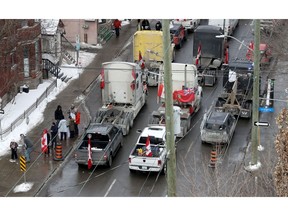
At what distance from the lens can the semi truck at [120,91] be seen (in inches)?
1305

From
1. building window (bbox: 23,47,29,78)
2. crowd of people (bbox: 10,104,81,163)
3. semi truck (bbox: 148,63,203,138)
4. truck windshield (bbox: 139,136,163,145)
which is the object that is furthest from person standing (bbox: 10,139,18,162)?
building window (bbox: 23,47,29,78)

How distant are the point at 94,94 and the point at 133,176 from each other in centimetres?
1066

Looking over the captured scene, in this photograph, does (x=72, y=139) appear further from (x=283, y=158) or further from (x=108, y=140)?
(x=283, y=158)

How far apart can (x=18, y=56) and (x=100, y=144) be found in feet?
33.6

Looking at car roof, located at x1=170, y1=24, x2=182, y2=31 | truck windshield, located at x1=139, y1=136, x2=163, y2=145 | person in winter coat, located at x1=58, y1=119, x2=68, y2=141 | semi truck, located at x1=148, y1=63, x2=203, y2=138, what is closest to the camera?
truck windshield, located at x1=139, y1=136, x2=163, y2=145

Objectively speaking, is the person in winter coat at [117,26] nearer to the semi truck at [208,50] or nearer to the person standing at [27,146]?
the semi truck at [208,50]

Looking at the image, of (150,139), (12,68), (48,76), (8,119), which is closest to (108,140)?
(150,139)

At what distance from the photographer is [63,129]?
3194 centimetres

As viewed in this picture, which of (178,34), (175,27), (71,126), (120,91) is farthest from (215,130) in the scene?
(175,27)

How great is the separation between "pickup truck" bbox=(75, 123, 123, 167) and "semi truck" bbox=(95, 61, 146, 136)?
7.77 feet

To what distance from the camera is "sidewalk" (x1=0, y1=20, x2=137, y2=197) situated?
2797 cm

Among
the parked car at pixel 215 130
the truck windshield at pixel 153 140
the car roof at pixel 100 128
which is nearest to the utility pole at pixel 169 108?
the truck windshield at pixel 153 140

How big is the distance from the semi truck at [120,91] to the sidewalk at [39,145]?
1.49m

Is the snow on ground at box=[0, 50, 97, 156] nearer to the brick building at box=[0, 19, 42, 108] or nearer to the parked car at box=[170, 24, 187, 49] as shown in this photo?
the brick building at box=[0, 19, 42, 108]
